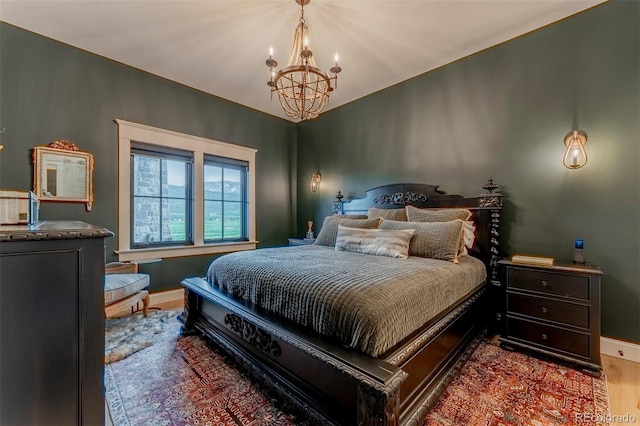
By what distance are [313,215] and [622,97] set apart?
3.84 meters

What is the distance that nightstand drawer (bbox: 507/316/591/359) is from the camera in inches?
78.6

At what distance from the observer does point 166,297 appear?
11.5ft

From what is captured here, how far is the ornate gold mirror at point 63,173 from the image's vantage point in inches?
105

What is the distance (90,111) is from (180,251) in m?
1.91

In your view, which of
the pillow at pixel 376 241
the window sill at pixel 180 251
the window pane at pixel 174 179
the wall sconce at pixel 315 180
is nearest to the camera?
the pillow at pixel 376 241

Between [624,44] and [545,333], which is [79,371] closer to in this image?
[545,333]

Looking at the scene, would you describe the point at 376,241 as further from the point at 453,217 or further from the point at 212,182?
the point at 212,182

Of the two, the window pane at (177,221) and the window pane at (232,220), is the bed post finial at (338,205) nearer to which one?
the window pane at (232,220)

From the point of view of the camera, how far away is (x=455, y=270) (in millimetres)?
2080

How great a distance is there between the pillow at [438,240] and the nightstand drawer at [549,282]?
18.8 inches

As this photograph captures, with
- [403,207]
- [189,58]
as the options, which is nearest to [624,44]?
[403,207]

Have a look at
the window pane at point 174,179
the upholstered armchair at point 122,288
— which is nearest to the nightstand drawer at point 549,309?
the upholstered armchair at point 122,288

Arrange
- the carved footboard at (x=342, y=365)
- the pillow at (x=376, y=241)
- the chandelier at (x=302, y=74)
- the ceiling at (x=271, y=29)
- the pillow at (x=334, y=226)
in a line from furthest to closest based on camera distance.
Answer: the pillow at (x=334, y=226), the pillow at (x=376, y=241), the ceiling at (x=271, y=29), the chandelier at (x=302, y=74), the carved footboard at (x=342, y=365)

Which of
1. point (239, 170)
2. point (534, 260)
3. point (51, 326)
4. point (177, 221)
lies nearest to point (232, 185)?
point (239, 170)
